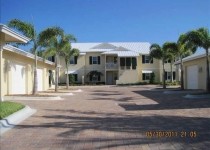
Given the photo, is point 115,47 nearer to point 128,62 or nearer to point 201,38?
point 128,62

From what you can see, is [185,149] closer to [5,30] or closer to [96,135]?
[96,135]

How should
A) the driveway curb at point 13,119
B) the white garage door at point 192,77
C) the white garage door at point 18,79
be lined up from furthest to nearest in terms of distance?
the white garage door at point 192,77, the white garage door at point 18,79, the driveway curb at point 13,119

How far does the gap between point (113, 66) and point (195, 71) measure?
27.0m

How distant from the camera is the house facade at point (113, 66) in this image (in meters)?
58.4

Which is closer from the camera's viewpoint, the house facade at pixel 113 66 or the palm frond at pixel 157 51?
the palm frond at pixel 157 51

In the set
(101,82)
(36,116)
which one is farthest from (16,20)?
(101,82)

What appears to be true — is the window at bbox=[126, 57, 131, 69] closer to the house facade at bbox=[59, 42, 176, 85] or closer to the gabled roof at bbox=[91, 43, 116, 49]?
the house facade at bbox=[59, 42, 176, 85]

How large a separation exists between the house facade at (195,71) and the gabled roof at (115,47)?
25.2m

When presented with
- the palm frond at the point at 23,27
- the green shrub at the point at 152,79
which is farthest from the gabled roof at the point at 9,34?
the green shrub at the point at 152,79

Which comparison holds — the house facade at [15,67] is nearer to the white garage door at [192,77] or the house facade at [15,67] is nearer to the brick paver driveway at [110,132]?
the brick paver driveway at [110,132]

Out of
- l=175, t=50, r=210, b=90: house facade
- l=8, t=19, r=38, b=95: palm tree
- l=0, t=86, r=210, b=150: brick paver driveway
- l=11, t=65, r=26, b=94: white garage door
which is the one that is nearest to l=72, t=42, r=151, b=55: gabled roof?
l=175, t=50, r=210, b=90: house facade

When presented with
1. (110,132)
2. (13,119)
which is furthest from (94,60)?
(110,132)

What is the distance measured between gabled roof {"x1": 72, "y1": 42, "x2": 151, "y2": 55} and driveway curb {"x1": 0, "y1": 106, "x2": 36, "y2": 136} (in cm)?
4659

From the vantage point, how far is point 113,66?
193ft
